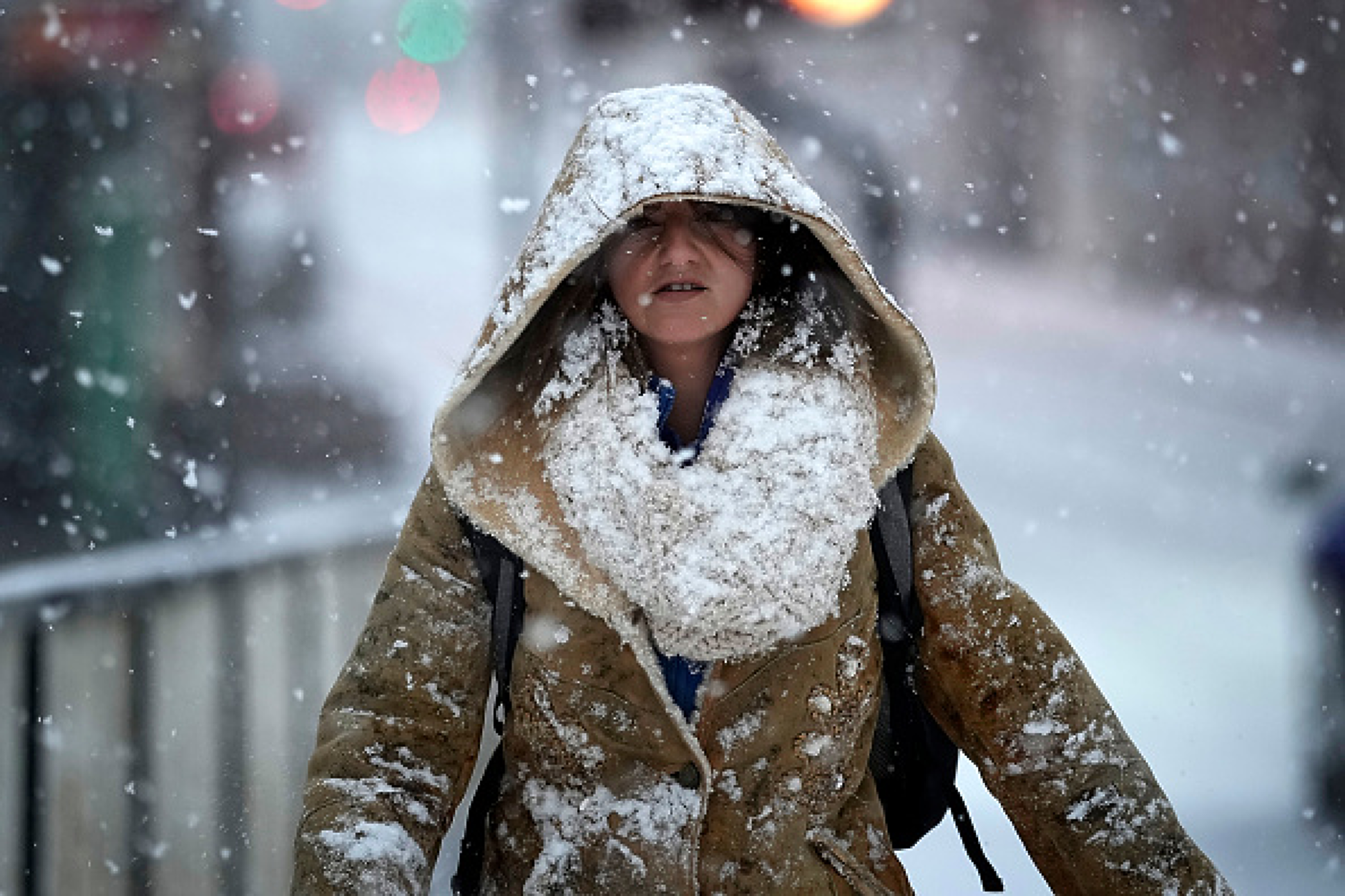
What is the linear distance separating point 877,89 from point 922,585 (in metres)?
4.38

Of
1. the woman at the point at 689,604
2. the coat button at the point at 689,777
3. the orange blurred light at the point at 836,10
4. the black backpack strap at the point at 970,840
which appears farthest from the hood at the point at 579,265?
the orange blurred light at the point at 836,10

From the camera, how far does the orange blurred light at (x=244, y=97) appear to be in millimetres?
4453

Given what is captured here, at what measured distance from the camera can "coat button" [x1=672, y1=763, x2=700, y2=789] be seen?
169cm

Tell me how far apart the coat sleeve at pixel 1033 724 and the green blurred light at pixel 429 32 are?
13.0ft

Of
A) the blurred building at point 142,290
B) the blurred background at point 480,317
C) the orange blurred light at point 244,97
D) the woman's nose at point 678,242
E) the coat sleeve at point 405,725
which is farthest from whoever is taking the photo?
the orange blurred light at point 244,97

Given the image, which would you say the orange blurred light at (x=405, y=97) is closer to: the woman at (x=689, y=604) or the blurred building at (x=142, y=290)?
the blurred building at (x=142, y=290)

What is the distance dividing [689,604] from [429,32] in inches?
169

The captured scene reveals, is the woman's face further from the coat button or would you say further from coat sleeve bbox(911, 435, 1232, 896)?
the coat button

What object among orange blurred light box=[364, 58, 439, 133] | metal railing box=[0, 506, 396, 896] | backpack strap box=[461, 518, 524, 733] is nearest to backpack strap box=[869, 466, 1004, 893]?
backpack strap box=[461, 518, 524, 733]

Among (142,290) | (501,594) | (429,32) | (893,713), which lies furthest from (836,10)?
(501,594)

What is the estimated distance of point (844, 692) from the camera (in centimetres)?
176

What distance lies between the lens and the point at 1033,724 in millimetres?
1810

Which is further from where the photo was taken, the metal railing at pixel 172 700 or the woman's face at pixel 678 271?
the metal railing at pixel 172 700

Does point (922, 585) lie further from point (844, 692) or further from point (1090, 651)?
point (1090, 651)
